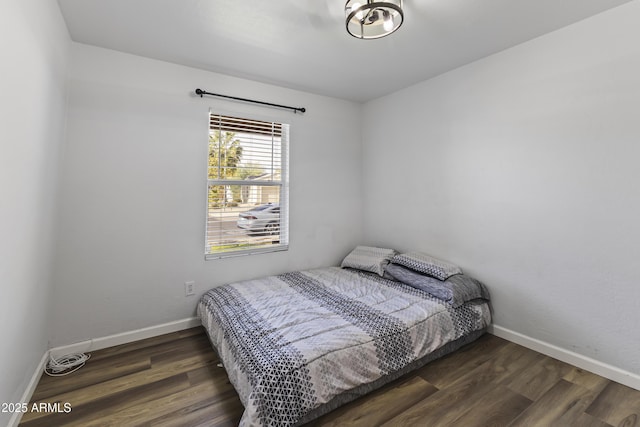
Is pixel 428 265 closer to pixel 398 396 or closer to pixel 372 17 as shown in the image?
pixel 398 396

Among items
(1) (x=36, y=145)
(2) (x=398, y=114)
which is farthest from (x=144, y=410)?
(2) (x=398, y=114)

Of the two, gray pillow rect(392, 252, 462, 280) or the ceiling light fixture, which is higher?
the ceiling light fixture

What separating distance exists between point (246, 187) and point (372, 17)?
6.15ft

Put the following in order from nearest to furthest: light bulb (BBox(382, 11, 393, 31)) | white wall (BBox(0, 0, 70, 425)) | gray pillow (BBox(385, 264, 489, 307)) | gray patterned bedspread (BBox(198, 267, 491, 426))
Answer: white wall (BBox(0, 0, 70, 425))
gray patterned bedspread (BBox(198, 267, 491, 426))
light bulb (BBox(382, 11, 393, 31))
gray pillow (BBox(385, 264, 489, 307))

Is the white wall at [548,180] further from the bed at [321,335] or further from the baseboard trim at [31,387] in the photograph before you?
the baseboard trim at [31,387]

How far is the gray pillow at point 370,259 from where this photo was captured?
9.68 feet

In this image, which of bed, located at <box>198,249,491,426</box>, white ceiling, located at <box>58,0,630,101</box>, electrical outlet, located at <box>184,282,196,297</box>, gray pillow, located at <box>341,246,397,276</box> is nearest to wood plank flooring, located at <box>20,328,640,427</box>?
bed, located at <box>198,249,491,426</box>

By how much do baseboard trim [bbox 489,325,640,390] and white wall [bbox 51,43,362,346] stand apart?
92.4 inches

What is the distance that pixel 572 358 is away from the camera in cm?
200

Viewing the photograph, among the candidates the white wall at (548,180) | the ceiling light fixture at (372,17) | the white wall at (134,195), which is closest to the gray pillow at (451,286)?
the white wall at (548,180)

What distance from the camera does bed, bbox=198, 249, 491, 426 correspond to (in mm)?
1420

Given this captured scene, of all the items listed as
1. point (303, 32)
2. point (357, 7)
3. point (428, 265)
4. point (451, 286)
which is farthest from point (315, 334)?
point (303, 32)

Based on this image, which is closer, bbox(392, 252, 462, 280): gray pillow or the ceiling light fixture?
the ceiling light fixture

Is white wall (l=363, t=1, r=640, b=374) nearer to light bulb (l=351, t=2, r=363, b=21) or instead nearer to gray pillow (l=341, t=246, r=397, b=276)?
gray pillow (l=341, t=246, r=397, b=276)
